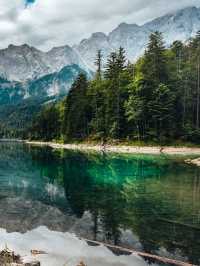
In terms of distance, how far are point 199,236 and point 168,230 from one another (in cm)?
180

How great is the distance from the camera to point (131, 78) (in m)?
95.2

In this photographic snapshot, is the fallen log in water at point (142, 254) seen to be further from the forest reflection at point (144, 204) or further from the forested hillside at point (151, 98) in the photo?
the forested hillside at point (151, 98)

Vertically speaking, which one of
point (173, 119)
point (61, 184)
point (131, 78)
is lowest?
point (61, 184)

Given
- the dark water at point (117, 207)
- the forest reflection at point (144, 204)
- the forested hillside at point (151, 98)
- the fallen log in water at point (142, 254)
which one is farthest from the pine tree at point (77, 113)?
the fallen log in water at point (142, 254)

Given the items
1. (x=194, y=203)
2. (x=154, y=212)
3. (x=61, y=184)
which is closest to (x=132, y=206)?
(x=154, y=212)

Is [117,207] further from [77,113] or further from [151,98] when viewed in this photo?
[77,113]

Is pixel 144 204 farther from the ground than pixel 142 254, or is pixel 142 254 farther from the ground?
pixel 142 254

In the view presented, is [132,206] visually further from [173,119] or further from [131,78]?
[131,78]

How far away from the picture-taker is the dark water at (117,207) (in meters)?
18.6

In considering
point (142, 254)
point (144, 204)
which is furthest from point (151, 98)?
point (142, 254)

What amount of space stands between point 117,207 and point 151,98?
61.5 m

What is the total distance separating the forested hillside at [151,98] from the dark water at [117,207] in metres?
38.8

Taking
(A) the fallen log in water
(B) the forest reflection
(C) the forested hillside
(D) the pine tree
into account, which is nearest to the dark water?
(B) the forest reflection

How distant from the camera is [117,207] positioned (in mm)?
25984
